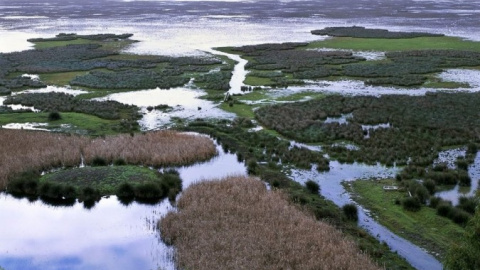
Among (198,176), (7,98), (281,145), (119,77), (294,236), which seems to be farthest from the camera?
(119,77)

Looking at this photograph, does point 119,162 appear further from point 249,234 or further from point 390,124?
point 390,124

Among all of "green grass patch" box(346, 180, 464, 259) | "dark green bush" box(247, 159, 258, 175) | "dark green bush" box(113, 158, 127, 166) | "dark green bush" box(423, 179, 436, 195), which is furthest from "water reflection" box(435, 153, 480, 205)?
"dark green bush" box(113, 158, 127, 166)

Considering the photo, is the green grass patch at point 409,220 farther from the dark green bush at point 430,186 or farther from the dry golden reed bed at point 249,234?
the dry golden reed bed at point 249,234

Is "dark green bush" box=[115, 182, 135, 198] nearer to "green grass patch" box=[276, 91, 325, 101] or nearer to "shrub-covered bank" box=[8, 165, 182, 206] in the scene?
"shrub-covered bank" box=[8, 165, 182, 206]

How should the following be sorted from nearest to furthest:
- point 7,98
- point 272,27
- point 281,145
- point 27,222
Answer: point 27,222, point 281,145, point 7,98, point 272,27

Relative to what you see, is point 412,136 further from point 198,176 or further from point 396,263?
point 396,263

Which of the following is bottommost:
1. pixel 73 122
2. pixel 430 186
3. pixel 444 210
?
pixel 73 122

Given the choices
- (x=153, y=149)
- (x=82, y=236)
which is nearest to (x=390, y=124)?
Answer: (x=153, y=149)

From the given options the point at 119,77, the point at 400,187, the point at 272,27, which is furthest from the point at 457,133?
the point at 272,27
